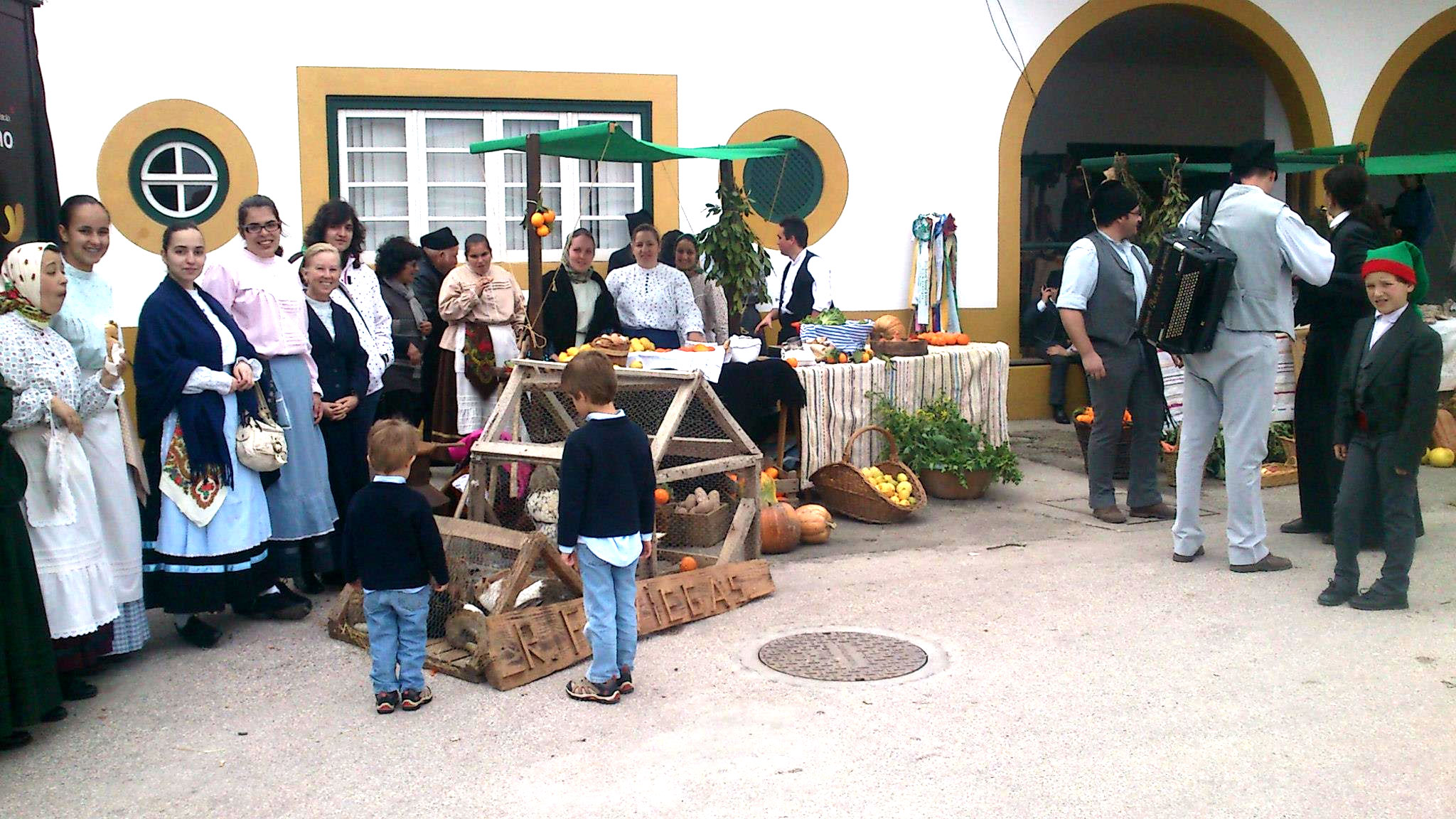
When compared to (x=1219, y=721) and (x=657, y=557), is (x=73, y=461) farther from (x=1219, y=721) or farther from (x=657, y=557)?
(x=1219, y=721)

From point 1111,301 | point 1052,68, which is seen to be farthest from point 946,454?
point 1052,68

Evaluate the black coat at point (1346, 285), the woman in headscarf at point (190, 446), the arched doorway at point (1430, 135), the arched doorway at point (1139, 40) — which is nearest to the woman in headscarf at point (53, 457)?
the woman in headscarf at point (190, 446)

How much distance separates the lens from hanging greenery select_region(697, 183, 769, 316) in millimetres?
8352

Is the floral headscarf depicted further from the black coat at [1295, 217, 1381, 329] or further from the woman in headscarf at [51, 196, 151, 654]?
the black coat at [1295, 217, 1381, 329]

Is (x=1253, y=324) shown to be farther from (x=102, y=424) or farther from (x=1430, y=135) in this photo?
(x=1430, y=135)

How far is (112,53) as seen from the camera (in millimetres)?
9148

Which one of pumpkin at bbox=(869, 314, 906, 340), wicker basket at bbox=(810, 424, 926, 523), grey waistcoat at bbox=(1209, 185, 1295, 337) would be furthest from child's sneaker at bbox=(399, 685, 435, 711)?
pumpkin at bbox=(869, 314, 906, 340)

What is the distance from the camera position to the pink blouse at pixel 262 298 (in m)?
5.38

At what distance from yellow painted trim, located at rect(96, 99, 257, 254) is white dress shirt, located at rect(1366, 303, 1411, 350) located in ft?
24.5

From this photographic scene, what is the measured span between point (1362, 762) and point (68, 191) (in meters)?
9.01

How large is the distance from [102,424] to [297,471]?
955mm

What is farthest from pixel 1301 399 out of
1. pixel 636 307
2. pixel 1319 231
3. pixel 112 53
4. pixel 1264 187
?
pixel 112 53

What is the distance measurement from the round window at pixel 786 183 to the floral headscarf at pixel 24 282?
6860 millimetres

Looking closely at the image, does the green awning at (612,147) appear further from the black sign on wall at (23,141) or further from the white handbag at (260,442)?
the black sign on wall at (23,141)
